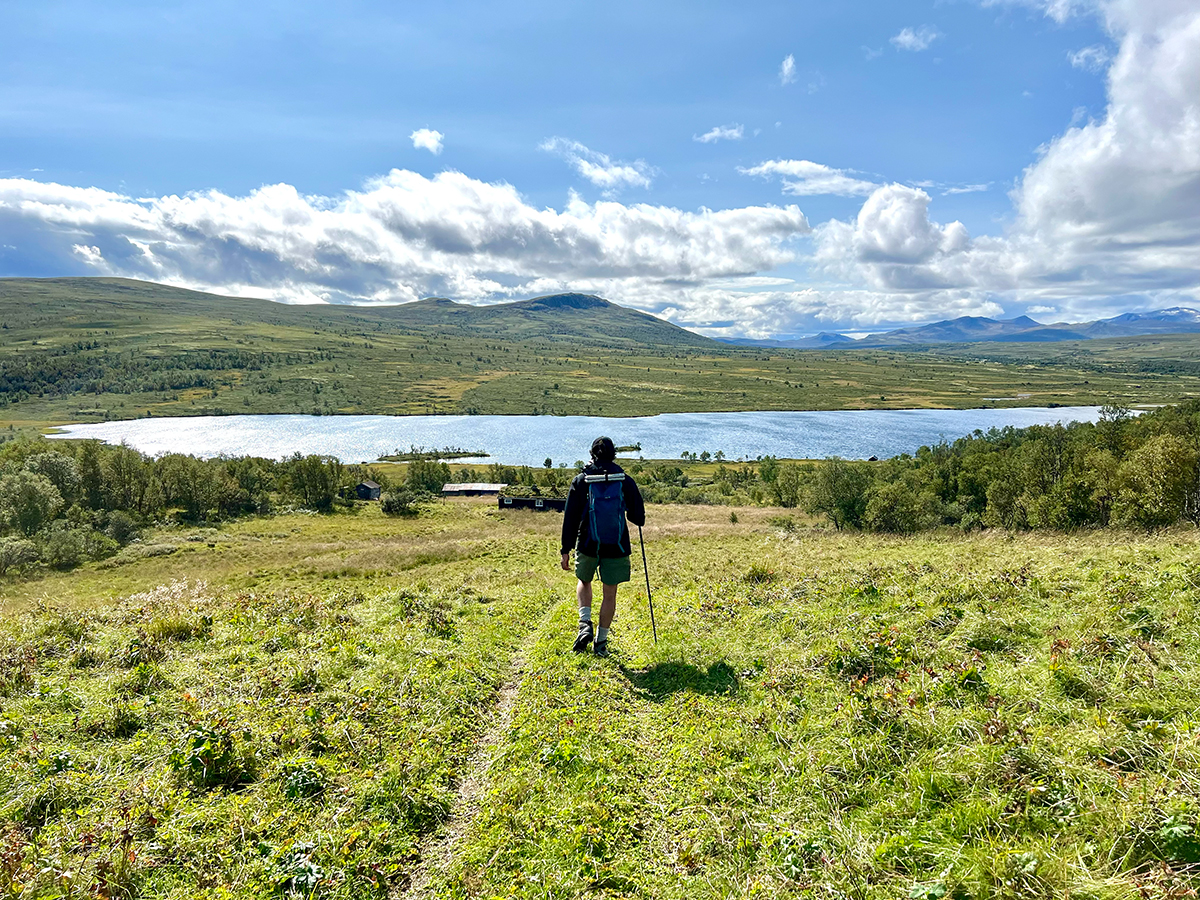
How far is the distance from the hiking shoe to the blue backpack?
5.39 ft

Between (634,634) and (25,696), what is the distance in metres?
8.93

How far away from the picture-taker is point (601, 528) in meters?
8.98

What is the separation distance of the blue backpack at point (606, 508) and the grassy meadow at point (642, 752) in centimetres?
208

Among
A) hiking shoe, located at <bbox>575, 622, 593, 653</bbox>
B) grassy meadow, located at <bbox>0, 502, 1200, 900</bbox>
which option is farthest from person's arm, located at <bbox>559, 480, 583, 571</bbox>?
grassy meadow, located at <bbox>0, 502, 1200, 900</bbox>

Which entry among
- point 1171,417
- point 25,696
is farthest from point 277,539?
point 1171,417

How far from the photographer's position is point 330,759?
5770 millimetres

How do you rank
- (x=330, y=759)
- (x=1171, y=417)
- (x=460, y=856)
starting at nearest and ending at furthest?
(x=460, y=856)
(x=330, y=759)
(x=1171, y=417)

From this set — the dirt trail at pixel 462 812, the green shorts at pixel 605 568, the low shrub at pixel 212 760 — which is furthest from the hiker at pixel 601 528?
the low shrub at pixel 212 760

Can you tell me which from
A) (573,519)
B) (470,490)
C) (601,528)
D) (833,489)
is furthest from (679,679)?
(470,490)

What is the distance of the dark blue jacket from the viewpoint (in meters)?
9.04

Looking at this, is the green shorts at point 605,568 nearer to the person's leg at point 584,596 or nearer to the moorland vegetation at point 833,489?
the person's leg at point 584,596

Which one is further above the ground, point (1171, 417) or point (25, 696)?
point (1171, 417)

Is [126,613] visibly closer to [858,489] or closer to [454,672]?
[454,672]

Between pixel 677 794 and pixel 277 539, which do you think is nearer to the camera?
pixel 677 794
